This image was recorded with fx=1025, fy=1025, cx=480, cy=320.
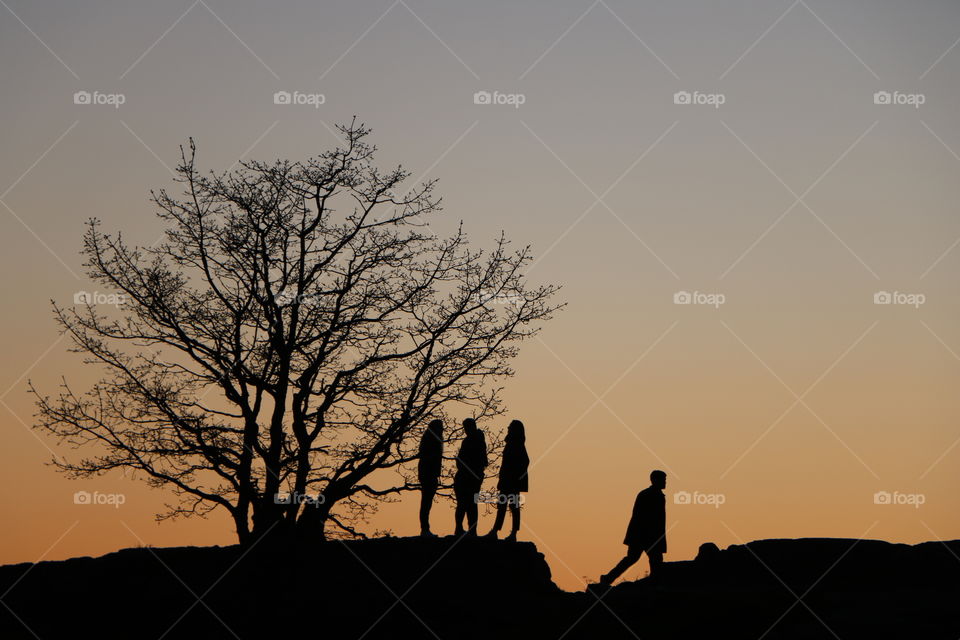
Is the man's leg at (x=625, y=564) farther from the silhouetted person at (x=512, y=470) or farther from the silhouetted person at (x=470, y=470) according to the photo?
the silhouetted person at (x=470, y=470)

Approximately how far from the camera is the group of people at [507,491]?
58.3ft

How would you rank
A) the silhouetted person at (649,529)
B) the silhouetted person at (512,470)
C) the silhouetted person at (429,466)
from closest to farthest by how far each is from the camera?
the silhouetted person at (649,529)
the silhouetted person at (512,470)
the silhouetted person at (429,466)

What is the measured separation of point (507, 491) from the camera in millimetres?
18812

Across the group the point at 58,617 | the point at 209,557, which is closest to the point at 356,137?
the point at 209,557

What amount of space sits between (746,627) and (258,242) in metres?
12.7

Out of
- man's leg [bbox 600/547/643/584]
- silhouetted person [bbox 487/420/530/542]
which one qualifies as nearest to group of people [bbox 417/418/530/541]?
silhouetted person [bbox 487/420/530/542]

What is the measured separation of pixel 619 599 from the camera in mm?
17375

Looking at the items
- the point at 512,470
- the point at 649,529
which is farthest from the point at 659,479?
the point at 512,470

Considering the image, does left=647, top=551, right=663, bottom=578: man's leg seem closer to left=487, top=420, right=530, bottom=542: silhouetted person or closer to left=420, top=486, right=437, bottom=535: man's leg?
left=487, top=420, right=530, bottom=542: silhouetted person

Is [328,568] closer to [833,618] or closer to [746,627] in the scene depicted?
[746,627]

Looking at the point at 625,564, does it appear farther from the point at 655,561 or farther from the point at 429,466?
the point at 429,466

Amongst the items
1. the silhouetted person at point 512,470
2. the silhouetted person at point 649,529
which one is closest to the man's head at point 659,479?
the silhouetted person at point 649,529

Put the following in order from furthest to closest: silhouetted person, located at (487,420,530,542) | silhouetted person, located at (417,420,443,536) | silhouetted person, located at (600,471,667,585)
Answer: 1. silhouetted person, located at (417,420,443,536)
2. silhouetted person, located at (487,420,530,542)
3. silhouetted person, located at (600,471,667,585)

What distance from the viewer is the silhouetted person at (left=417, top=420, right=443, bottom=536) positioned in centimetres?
1966
